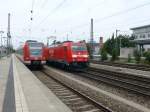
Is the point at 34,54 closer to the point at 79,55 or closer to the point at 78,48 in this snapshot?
the point at 78,48

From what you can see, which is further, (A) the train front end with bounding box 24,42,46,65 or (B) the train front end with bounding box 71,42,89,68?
(A) the train front end with bounding box 24,42,46,65

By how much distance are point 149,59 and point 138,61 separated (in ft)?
11.1

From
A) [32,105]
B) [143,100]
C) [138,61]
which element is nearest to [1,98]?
[32,105]

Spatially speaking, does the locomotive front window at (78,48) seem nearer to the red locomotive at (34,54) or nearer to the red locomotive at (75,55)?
the red locomotive at (75,55)

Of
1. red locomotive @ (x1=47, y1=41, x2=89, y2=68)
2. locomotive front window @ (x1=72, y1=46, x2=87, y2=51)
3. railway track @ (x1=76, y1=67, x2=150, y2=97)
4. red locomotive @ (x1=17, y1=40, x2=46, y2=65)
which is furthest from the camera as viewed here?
red locomotive @ (x1=17, y1=40, x2=46, y2=65)

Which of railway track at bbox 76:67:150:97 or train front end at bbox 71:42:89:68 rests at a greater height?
train front end at bbox 71:42:89:68

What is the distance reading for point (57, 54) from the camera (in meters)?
34.2

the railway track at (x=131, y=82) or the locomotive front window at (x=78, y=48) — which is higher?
the locomotive front window at (x=78, y=48)

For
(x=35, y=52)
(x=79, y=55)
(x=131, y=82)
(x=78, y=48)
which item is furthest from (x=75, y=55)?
(x=131, y=82)

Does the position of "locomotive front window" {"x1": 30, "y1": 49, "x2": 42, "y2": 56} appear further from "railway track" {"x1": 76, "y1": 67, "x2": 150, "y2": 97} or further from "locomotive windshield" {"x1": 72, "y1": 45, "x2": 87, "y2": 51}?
"railway track" {"x1": 76, "y1": 67, "x2": 150, "y2": 97}

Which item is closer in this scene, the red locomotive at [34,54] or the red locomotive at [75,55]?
the red locomotive at [75,55]

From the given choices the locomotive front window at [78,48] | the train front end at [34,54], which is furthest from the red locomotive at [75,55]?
the train front end at [34,54]

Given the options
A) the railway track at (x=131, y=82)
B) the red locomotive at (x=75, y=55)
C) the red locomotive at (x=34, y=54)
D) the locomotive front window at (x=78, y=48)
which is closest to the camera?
the railway track at (x=131, y=82)

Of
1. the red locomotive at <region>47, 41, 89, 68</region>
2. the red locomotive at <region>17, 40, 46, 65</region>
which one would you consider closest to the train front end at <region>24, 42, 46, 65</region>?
the red locomotive at <region>17, 40, 46, 65</region>
